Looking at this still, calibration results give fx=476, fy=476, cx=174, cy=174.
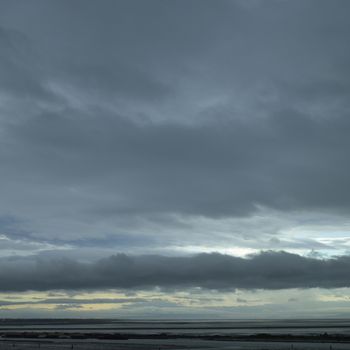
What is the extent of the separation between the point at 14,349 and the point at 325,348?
5745cm

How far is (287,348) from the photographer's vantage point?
280 feet

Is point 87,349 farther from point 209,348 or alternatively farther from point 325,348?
point 325,348

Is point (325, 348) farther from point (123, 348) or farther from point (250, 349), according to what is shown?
point (123, 348)

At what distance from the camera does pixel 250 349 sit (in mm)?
83938

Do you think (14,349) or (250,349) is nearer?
(250,349)

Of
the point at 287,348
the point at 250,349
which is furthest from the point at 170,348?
the point at 287,348

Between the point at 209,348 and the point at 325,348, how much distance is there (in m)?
20.9

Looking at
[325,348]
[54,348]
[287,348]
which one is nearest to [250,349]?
[287,348]

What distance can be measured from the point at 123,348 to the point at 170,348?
29.9ft

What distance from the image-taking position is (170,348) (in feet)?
292

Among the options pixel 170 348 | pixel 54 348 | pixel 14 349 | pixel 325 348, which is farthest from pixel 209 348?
pixel 14 349

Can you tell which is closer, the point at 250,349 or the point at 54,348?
the point at 250,349

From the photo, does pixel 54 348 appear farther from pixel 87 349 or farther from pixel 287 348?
pixel 287 348

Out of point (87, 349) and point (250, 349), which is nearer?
point (250, 349)
